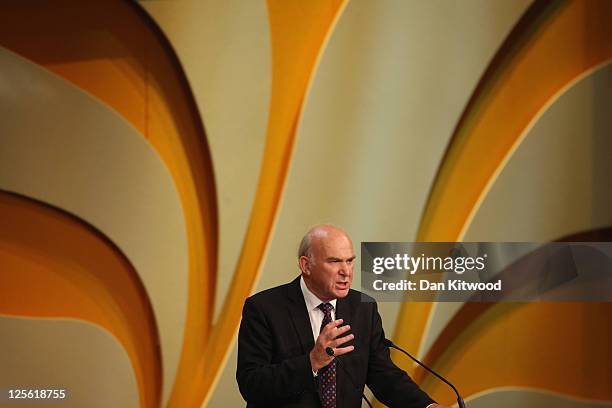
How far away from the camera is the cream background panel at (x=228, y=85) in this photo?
3.78m

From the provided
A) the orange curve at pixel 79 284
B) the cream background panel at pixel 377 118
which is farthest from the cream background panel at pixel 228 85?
the orange curve at pixel 79 284

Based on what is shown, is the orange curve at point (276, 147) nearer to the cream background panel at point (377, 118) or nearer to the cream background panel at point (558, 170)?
the cream background panel at point (377, 118)

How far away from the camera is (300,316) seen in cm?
289

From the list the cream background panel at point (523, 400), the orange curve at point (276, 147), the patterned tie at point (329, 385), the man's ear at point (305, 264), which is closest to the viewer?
the patterned tie at point (329, 385)

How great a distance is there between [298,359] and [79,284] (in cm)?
162

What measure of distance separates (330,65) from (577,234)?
58.4 inches

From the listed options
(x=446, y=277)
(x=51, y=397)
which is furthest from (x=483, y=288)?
(x=51, y=397)

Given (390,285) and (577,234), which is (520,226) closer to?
(577,234)

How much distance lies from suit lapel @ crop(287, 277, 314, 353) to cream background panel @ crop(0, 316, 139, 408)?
1258 mm

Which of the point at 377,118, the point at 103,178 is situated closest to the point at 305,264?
the point at 377,118

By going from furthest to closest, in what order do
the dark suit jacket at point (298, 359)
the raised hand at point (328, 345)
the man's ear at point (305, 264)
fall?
the man's ear at point (305, 264) → the dark suit jacket at point (298, 359) → the raised hand at point (328, 345)

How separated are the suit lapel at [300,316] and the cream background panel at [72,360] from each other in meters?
1.26

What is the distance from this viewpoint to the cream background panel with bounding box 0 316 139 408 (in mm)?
3779

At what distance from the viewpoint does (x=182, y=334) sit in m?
3.78
